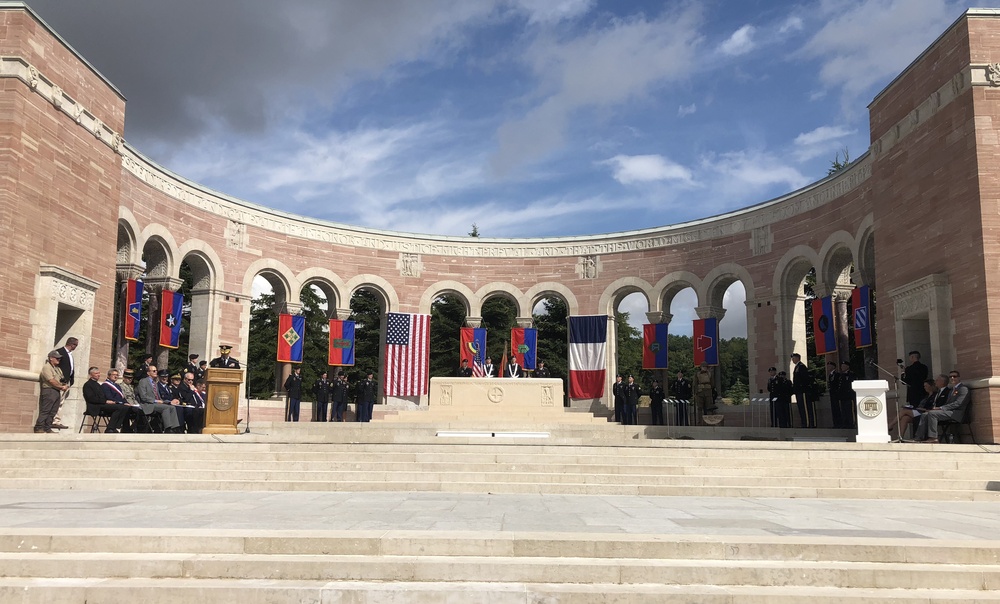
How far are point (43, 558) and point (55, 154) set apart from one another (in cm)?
1230

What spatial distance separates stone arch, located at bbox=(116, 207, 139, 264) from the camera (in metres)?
18.6

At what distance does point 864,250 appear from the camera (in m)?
18.5

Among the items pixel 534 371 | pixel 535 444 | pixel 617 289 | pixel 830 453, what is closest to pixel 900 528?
pixel 830 453

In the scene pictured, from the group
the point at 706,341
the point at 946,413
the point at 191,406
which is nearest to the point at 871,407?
the point at 946,413

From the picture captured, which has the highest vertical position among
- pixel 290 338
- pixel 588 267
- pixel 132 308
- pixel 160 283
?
pixel 588 267

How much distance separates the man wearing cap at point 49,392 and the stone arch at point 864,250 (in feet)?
56.5

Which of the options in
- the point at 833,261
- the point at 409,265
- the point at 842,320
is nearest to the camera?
the point at 842,320

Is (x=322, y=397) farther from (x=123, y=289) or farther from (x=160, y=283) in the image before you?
(x=123, y=289)

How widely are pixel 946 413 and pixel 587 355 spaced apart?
1248 cm

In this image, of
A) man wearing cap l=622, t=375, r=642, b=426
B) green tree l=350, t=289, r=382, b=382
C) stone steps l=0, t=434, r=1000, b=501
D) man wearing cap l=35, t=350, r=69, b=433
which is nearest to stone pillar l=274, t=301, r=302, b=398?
man wearing cap l=35, t=350, r=69, b=433

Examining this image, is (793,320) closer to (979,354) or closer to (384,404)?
(979,354)

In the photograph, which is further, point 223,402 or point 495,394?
point 495,394

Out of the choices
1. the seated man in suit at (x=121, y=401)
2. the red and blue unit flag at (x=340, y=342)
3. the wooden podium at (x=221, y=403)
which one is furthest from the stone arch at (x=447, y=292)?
the wooden podium at (x=221, y=403)

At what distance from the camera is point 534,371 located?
22.2 meters
